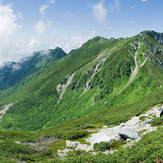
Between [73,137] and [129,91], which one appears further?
[129,91]

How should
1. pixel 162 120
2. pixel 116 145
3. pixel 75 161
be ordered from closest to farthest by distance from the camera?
1. pixel 75 161
2. pixel 116 145
3. pixel 162 120

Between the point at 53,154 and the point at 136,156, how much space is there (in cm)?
3260

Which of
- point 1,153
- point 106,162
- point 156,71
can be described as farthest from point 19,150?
point 156,71

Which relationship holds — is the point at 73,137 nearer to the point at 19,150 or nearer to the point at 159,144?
the point at 19,150

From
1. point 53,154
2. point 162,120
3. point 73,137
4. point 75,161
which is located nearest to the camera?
point 75,161

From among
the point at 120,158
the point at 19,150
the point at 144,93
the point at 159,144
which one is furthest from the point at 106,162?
the point at 144,93

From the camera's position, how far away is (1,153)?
133ft

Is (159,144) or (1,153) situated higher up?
(159,144)

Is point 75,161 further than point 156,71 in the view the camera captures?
No

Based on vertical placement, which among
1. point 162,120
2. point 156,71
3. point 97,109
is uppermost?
point 156,71

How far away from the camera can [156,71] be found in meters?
195

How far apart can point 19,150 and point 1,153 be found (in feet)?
25.0

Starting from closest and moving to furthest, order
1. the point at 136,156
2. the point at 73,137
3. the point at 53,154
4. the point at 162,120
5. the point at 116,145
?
1. the point at 136,156
2. the point at 116,145
3. the point at 53,154
4. the point at 162,120
5. the point at 73,137

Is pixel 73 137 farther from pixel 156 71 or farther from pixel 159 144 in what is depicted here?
pixel 156 71
